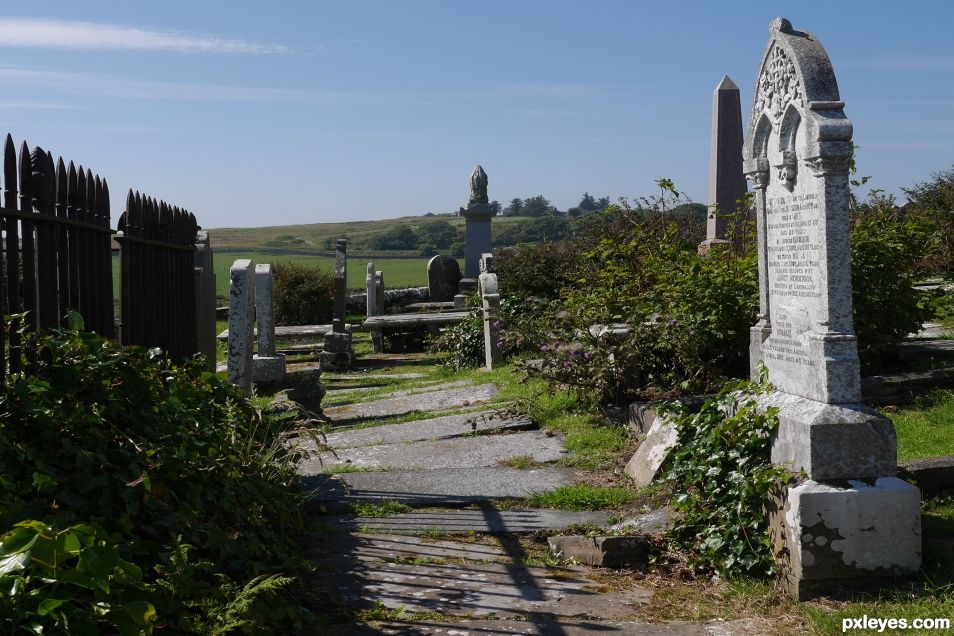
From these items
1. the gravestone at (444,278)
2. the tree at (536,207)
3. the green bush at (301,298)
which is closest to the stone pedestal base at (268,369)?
the green bush at (301,298)

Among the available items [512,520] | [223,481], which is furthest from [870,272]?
[223,481]

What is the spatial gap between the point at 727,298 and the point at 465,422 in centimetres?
272

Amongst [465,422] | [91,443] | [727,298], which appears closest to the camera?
→ [91,443]

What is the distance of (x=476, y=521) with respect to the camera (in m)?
5.89

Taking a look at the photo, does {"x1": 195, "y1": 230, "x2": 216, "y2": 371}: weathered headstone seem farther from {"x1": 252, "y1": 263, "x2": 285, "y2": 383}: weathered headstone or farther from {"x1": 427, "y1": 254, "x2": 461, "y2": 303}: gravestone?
{"x1": 427, "y1": 254, "x2": 461, "y2": 303}: gravestone

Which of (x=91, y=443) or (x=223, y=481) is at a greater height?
(x=91, y=443)

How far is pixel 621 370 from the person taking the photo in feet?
27.6

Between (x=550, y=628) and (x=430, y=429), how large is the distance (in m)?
5.22

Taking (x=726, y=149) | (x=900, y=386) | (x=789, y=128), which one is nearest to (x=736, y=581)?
(x=789, y=128)

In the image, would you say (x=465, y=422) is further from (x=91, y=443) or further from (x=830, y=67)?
(x=91, y=443)

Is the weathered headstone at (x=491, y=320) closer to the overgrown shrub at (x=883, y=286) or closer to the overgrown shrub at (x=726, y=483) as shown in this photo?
the overgrown shrub at (x=883, y=286)

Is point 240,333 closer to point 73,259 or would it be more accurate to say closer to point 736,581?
point 73,259

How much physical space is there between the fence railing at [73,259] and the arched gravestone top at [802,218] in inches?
156

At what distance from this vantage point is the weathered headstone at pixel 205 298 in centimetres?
1075
